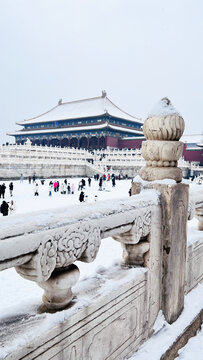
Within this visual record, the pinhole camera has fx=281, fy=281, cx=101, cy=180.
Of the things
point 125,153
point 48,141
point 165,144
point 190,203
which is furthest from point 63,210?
point 48,141

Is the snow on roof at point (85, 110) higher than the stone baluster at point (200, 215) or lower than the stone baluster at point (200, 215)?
higher

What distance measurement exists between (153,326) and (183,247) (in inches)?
31.1

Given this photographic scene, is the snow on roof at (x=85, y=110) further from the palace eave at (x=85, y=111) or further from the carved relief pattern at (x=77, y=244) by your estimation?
the carved relief pattern at (x=77, y=244)

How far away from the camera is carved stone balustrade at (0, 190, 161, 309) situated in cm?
134

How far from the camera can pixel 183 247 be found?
2822mm

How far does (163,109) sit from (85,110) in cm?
4921

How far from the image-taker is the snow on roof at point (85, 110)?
158ft

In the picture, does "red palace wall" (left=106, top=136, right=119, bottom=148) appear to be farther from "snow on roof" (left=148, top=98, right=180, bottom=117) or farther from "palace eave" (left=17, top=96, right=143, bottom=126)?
"snow on roof" (left=148, top=98, right=180, bottom=117)

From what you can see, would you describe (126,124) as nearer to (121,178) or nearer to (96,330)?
(121,178)

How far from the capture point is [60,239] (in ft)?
5.01

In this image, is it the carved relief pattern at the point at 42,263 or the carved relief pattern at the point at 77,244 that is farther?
the carved relief pattern at the point at 77,244

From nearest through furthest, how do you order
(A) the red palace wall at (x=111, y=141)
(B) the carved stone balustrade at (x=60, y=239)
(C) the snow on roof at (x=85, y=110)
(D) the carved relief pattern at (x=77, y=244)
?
(B) the carved stone balustrade at (x=60, y=239)
(D) the carved relief pattern at (x=77, y=244)
(A) the red palace wall at (x=111, y=141)
(C) the snow on roof at (x=85, y=110)

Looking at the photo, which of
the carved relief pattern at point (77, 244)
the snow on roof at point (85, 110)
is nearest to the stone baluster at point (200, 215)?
the carved relief pattern at point (77, 244)

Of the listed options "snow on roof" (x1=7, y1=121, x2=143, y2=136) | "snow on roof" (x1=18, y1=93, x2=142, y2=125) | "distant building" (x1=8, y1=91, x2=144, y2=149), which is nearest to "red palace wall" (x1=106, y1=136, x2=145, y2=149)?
"distant building" (x1=8, y1=91, x2=144, y2=149)
